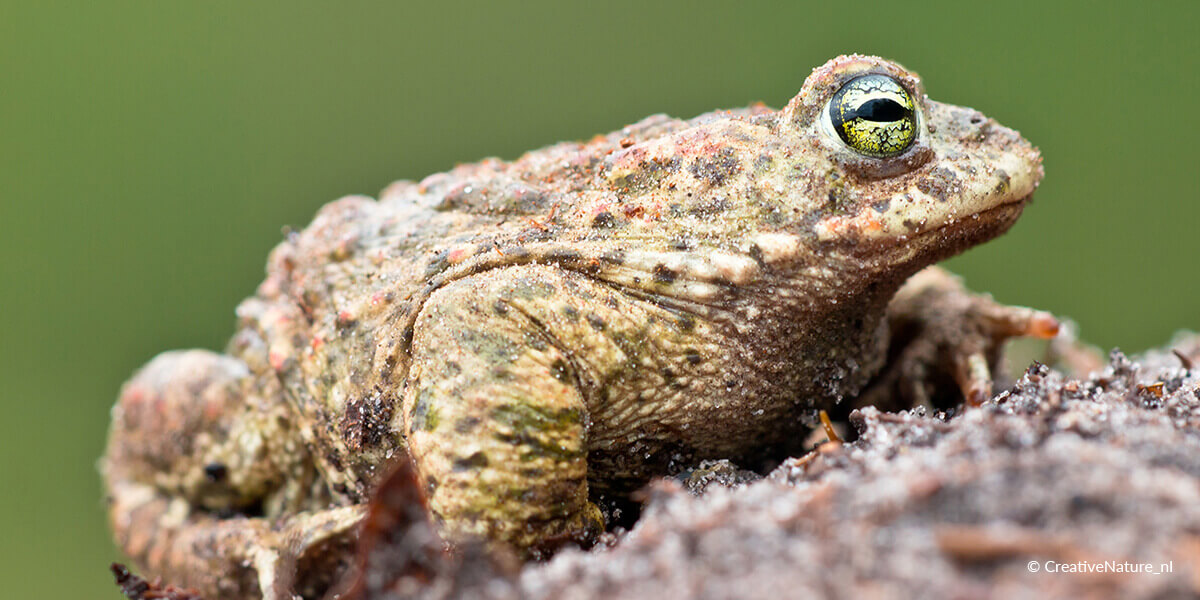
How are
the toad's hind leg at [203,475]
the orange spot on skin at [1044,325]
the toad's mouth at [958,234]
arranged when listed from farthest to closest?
the orange spot on skin at [1044,325], the toad's hind leg at [203,475], the toad's mouth at [958,234]

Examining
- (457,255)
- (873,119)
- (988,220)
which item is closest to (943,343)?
(988,220)

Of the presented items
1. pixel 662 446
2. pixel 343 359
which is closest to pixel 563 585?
pixel 662 446

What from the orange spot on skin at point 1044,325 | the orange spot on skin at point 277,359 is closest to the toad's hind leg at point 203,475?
the orange spot on skin at point 277,359

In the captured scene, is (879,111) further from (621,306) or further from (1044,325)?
(1044,325)

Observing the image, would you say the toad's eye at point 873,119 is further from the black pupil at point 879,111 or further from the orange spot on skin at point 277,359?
the orange spot on skin at point 277,359

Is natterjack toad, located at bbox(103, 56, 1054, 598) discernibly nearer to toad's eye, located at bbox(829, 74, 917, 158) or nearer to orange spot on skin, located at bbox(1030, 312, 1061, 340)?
toad's eye, located at bbox(829, 74, 917, 158)

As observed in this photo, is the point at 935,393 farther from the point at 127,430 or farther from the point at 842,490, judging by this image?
the point at 127,430

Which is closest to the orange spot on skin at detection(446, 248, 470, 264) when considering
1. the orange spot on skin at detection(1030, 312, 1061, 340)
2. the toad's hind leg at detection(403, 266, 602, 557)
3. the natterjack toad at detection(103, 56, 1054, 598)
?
the natterjack toad at detection(103, 56, 1054, 598)
